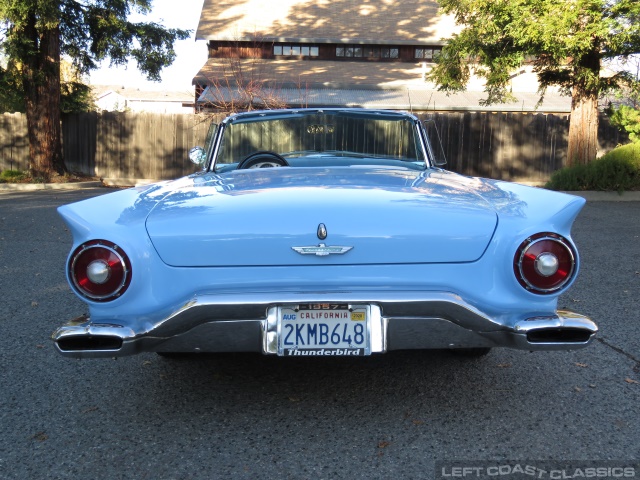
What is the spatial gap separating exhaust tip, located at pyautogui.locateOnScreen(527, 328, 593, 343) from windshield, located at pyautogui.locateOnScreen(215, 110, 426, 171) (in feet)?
6.80

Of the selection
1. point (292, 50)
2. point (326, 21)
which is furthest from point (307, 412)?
point (326, 21)

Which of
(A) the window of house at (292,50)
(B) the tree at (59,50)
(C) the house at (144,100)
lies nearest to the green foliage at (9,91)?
(B) the tree at (59,50)

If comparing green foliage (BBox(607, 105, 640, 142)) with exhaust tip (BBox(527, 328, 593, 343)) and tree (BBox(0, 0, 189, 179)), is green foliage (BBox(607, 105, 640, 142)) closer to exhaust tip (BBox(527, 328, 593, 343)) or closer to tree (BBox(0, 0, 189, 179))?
tree (BBox(0, 0, 189, 179))

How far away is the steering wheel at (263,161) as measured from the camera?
4.38 m

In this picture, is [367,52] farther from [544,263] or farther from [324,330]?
[324,330]

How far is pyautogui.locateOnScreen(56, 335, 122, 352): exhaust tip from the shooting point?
2740mm

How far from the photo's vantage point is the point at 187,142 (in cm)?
2016

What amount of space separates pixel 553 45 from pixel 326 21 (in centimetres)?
1519

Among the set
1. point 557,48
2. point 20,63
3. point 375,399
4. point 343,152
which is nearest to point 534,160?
point 557,48

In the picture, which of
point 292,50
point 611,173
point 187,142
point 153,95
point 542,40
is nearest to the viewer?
point 542,40

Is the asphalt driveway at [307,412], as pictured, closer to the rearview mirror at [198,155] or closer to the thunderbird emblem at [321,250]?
the thunderbird emblem at [321,250]

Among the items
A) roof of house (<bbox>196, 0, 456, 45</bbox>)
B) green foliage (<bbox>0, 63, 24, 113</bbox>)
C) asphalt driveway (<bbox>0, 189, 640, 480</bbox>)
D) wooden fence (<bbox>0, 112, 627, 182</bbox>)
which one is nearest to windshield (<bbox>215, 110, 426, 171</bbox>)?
asphalt driveway (<bbox>0, 189, 640, 480</bbox>)

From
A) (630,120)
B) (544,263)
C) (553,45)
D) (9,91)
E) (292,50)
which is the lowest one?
(544,263)

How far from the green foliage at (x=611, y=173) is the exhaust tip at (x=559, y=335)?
12192 millimetres
